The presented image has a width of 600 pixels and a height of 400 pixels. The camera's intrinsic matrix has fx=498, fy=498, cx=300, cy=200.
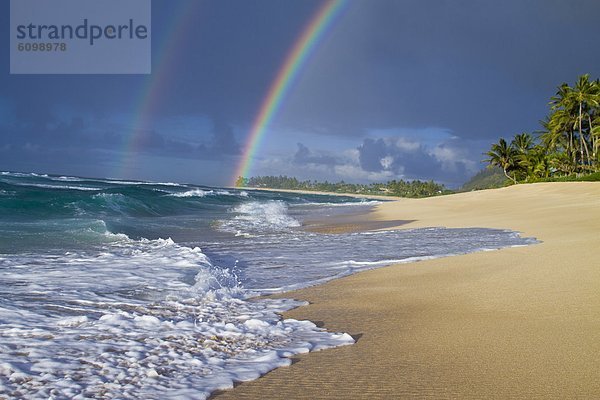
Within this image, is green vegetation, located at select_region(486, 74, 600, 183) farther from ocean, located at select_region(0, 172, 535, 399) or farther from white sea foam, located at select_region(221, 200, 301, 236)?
ocean, located at select_region(0, 172, 535, 399)

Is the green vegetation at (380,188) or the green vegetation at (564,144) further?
the green vegetation at (380,188)

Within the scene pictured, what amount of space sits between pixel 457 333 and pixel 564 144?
61743 millimetres

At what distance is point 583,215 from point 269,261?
10521mm

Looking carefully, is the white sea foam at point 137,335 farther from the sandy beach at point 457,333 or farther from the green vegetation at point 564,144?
the green vegetation at point 564,144

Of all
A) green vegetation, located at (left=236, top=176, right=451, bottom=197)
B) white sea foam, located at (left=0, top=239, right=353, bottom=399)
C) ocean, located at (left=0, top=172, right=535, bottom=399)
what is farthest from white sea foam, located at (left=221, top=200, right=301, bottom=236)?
green vegetation, located at (left=236, top=176, right=451, bottom=197)

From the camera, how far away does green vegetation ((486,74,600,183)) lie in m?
48.0

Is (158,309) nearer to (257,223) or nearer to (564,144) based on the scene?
(257,223)

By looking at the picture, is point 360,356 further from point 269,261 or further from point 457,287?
point 269,261

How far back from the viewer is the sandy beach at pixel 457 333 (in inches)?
119

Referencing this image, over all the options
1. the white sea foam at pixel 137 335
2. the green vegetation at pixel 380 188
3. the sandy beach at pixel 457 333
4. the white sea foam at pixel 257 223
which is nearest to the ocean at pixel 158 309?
the white sea foam at pixel 137 335

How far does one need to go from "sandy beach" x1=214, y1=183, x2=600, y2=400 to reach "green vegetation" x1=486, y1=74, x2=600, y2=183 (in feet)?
131

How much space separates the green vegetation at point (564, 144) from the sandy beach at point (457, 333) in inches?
1568

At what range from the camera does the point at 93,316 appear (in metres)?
4.92

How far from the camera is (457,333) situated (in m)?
4.13
